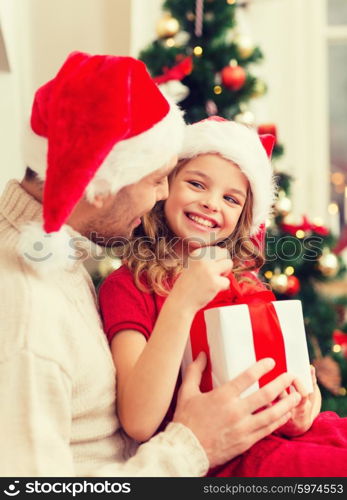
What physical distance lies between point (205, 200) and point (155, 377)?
1.60 feet

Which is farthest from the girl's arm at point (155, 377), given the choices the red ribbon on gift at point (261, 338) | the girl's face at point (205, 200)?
the girl's face at point (205, 200)

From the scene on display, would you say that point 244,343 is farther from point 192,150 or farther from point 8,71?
point 8,71

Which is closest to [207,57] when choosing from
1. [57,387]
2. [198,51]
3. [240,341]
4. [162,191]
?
[198,51]

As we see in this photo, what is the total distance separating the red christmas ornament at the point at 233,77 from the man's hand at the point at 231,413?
53.8 inches

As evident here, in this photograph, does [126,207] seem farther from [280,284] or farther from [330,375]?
[330,375]

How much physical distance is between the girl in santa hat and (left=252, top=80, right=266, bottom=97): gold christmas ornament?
2.42 ft

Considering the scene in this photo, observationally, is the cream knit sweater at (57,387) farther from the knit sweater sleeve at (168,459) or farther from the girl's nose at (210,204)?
the girl's nose at (210,204)

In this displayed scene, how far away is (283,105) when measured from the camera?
3660 mm

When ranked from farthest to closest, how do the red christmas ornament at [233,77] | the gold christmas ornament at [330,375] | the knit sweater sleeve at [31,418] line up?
1. the gold christmas ornament at [330,375]
2. the red christmas ornament at [233,77]
3. the knit sweater sleeve at [31,418]

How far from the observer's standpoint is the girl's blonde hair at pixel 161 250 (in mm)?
1424

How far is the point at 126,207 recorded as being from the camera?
46.8 inches

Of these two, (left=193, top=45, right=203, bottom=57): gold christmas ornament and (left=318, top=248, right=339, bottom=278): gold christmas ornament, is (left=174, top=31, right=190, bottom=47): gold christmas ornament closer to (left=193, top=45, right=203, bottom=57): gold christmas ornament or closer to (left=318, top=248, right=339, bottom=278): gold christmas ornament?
(left=193, top=45, right=203, bottom=57): gold christmas ornament

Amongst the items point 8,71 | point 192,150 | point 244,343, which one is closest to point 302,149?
point 8,71

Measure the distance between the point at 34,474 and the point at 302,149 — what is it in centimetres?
306
